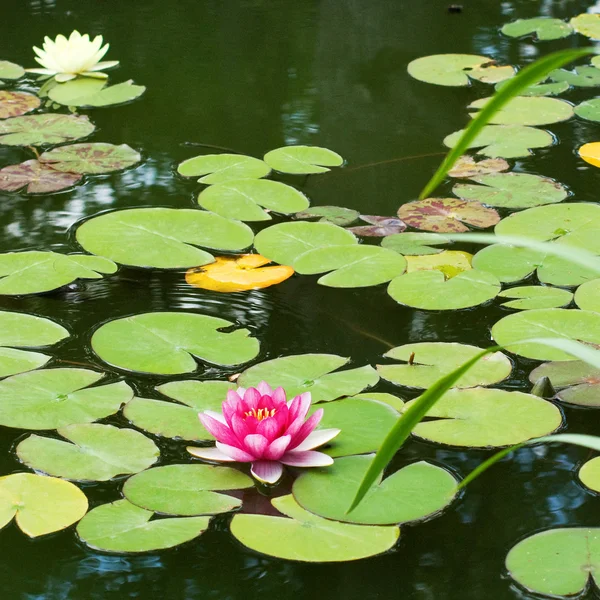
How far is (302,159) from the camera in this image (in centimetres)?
251

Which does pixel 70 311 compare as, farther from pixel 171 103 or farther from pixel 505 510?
pixel 171 103

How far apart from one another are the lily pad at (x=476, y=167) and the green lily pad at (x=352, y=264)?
0.52 m

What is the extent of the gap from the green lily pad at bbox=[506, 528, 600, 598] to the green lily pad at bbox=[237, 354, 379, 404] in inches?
17.3

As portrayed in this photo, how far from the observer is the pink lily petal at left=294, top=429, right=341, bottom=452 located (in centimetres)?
136

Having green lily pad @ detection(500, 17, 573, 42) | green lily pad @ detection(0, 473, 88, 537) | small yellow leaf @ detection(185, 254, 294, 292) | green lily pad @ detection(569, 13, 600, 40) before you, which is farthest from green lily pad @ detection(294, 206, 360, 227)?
green lily pad @ detection(569, 13, 600, 40)

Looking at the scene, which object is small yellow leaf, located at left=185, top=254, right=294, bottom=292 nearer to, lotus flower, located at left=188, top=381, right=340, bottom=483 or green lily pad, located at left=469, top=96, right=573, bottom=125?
lotus flower, located at left=188, top=381, right=340, bottom=483

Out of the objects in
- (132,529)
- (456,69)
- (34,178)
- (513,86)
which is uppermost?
(513,86)

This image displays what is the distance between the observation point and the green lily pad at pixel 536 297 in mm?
1803

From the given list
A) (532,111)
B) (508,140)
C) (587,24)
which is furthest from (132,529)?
(587,24)

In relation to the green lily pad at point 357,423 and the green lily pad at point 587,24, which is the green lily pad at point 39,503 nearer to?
the green lily pad at point 357,423

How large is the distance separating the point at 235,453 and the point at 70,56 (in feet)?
7.14

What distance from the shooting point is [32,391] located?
1546 millimetres

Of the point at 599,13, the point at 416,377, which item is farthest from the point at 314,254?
the point at 599,13

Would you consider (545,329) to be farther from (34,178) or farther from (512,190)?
(34,178)
